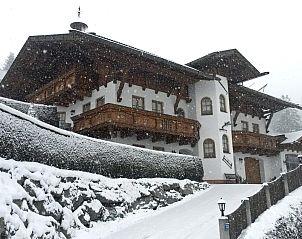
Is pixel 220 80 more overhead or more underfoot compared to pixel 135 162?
more overhead

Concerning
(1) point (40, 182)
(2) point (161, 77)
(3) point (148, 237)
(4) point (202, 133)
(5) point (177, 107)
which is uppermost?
(2) point (161, 77)

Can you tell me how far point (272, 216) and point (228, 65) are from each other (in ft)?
53.2

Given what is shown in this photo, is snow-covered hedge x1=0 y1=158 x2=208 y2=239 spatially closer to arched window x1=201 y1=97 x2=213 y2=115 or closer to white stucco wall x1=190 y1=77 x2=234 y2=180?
white stucco wall x1=190 y1=77 x2=234 y2=180

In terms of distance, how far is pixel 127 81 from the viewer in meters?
22.0

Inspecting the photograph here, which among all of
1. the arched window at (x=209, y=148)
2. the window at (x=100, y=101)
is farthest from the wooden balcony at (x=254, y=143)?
the window at (x=100, y=101)

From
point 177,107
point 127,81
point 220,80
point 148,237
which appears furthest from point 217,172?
point 148,237

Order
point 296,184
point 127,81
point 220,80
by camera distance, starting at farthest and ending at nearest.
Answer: point 220,80
point 127,81
point 296,184

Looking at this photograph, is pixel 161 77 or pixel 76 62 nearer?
pixel 76 62

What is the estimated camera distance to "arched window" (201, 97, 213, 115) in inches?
1013

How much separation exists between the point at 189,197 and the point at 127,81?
8.72 m

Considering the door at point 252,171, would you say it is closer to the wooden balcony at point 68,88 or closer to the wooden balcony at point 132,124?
the wooden balcony at point 132,124

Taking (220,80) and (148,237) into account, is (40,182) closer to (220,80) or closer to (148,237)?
(148,237)

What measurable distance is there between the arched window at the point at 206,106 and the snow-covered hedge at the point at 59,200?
12.1 m

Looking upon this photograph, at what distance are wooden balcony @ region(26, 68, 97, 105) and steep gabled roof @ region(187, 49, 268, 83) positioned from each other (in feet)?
28.6
